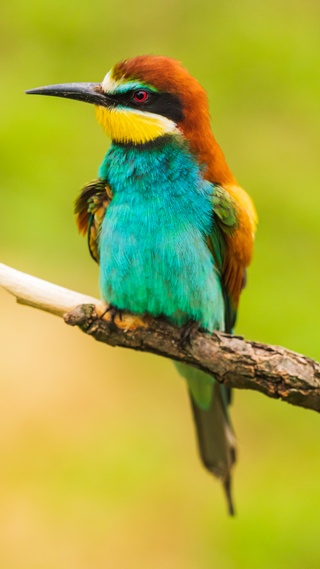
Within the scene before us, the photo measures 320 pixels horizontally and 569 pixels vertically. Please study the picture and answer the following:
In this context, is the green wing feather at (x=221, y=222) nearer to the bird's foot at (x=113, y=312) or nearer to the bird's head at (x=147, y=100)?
the bird's head at (x=147, y=100)

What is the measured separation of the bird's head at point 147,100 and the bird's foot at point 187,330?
46 centimetres

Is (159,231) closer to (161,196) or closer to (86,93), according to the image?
(161,196)

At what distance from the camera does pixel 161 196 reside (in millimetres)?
2754

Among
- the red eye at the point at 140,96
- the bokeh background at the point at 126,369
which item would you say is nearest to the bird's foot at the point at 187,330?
the red eye at the point at 140,96

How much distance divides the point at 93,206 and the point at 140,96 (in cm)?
36

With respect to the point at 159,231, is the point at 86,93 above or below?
above

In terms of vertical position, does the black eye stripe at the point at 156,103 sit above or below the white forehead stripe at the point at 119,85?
below

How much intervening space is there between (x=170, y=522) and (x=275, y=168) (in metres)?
1.65

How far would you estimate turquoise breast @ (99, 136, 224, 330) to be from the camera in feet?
9.00

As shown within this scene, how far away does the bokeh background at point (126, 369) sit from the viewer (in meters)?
3.74

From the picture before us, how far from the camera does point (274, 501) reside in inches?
150

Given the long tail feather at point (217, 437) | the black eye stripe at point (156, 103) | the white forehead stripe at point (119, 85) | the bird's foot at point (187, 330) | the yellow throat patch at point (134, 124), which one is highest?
the white forehead stripe at point (119, 85)

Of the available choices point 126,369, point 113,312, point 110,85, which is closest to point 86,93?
point 110,85

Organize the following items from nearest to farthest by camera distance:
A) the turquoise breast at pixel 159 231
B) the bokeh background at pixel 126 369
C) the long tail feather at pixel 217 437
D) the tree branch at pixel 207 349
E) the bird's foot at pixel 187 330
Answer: the tree branch at pixel 207 349 < the bird's foot at pixel 187 330 < the turquoise breast at pixel 159 231 < the long tail feather at pixel 217 437 < the bokeh background at pixel 126 369
